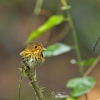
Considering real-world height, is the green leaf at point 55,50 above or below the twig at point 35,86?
above

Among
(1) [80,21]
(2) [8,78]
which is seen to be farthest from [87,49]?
(2) [8,78]

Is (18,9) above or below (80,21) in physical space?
above

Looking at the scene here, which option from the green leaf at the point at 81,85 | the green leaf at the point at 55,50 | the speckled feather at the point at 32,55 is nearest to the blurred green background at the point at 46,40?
the green leaf at the point at 55,50

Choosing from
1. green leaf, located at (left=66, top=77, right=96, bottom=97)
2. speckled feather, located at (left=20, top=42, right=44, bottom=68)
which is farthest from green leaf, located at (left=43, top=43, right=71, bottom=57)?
speckled feather, located at (left=20, top=42, right=44, bottom=68)

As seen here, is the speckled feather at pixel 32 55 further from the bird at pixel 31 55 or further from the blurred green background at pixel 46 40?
the blurred green background at pixel 46 40

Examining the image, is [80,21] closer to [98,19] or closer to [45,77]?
[98,19]

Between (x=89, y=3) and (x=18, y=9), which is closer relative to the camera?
(x=89, y=3)
